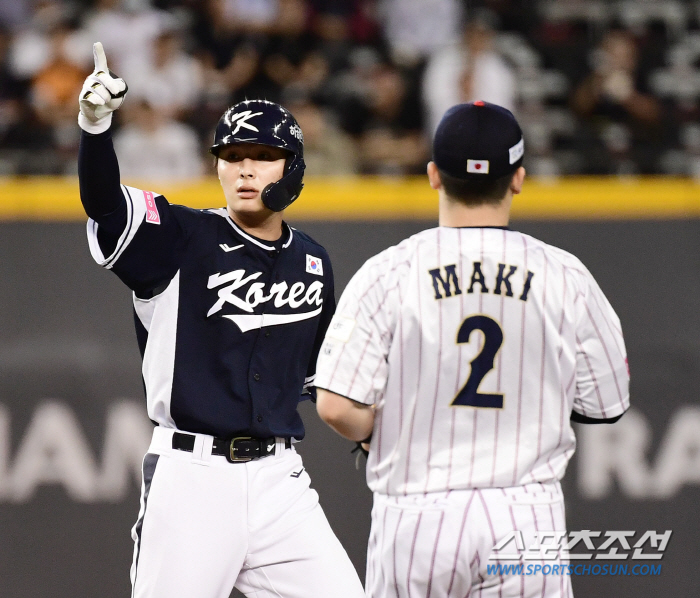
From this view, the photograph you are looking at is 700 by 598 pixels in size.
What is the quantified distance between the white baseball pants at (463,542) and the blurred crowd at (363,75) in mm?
4144

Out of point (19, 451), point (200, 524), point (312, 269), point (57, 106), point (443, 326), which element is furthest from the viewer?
point (57, 106)

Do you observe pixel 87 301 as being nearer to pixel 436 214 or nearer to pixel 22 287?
pixel 22 287

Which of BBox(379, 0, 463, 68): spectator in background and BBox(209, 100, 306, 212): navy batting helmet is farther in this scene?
BBox(379, 0, 463, 68): spectator in background

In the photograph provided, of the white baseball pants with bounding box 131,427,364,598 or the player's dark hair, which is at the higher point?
the player's dark hair

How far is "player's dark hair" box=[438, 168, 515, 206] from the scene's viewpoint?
2639mm

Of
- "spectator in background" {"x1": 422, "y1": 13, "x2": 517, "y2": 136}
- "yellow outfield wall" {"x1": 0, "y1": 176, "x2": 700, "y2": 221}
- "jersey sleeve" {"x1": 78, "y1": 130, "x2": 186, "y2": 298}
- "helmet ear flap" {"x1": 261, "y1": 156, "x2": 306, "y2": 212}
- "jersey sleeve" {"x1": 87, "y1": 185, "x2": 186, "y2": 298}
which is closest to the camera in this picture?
"jersey sleeve" {"x1": 78, "y1": 130, "x2": 186, "y2": 298}

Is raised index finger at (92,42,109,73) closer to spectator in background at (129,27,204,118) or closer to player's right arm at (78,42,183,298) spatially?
player's right arm at (78,42,183,298)

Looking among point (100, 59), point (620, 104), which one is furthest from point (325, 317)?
point (620, 104)

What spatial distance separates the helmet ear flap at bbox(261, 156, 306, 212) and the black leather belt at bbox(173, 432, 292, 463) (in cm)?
84

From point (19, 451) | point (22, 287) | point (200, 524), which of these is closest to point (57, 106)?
point (22, 287)

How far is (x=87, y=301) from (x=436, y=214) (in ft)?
6.54

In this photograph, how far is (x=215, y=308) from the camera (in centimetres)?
338

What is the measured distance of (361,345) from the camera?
2.57m

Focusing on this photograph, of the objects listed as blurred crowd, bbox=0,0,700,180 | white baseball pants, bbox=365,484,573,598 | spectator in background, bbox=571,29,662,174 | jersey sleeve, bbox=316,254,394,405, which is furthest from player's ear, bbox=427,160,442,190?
spectator in background, bbox=571,29,662,174
